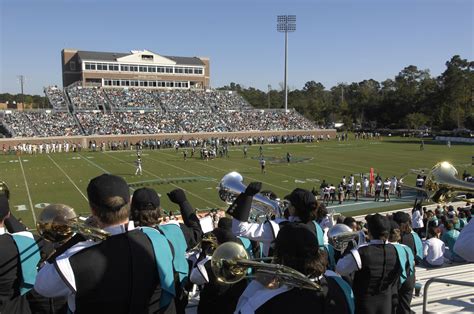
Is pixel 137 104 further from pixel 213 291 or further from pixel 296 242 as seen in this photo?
pixel 296 242

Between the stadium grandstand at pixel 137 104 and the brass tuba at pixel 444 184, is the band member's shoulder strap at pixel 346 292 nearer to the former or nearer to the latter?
the brass tuba at pixel 444 184

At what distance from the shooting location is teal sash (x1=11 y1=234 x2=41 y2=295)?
3.26 metres

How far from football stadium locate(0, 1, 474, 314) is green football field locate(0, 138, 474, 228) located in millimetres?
156

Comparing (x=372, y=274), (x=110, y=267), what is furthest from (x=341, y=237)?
(x=110, y=267)

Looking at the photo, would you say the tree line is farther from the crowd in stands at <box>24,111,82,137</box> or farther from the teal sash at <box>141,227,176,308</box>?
the teal sash at <box>141,227,176,308</box>

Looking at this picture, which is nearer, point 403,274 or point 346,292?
point 346,292

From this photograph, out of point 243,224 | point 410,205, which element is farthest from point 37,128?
point 243,224

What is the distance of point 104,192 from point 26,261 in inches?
51.8

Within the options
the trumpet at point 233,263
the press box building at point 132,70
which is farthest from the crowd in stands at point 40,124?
the trumpet at point 233,263

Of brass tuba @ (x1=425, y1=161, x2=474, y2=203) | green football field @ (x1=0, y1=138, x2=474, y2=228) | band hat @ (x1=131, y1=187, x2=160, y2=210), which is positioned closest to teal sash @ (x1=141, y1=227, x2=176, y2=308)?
band hat @ (x1=131, y1=187, x2=160, y2=210)

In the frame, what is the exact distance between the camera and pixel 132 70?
6531 cm

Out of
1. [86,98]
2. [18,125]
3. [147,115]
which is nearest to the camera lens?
[18,125]

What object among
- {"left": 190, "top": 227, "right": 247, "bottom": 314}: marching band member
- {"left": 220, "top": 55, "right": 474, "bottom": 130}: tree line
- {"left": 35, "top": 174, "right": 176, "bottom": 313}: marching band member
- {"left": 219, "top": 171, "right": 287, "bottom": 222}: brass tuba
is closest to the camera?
{"left": 35, "top": 174, "right": 176, "bottom": 313}: marching band member

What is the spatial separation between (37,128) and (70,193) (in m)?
27.7
